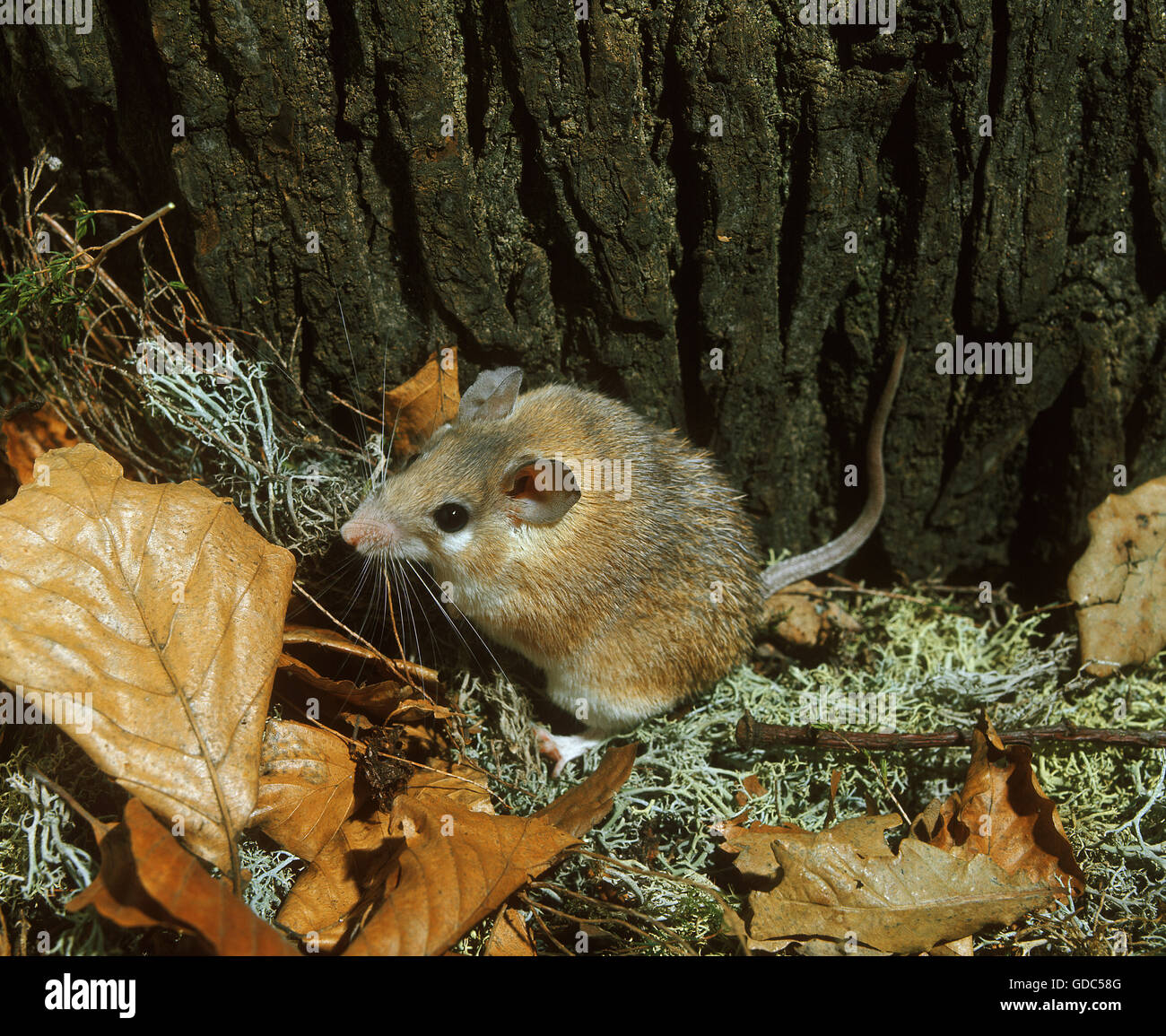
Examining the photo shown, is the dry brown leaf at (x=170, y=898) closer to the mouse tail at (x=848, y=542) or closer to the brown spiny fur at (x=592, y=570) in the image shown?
the brown spiny fur at (x=592, y=570)

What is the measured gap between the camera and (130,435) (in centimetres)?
348

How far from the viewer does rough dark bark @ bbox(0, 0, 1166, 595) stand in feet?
9.99

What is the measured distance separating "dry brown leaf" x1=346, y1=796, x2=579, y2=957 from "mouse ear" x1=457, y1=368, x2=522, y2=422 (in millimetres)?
1559

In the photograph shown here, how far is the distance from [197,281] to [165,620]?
140 cm

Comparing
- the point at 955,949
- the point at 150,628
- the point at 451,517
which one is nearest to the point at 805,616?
the point at 955,949

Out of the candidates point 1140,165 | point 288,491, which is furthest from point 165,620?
point 1140,165

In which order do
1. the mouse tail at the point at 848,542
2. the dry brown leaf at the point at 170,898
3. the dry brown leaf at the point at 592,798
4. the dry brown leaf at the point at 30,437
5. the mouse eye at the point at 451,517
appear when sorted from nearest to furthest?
the dry brown leaf at the point at 170,898 < the dry brown leaf at the point at 592,798 < the dry brown leaf at the point at 30,437 < the mouse eye at the point at 451,517 < the mouse tail at the point at 848,542

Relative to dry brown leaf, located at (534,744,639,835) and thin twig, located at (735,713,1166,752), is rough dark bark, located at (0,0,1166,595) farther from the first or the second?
dry brown leaf, located at (534,744,639,835)

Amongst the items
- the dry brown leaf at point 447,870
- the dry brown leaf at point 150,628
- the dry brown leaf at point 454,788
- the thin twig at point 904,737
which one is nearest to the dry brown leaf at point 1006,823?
the thin twig at point 904,737

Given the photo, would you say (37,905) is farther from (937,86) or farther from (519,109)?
(937,86)

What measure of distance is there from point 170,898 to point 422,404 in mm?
2110

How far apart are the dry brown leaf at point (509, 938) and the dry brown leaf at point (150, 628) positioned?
2.68 feet

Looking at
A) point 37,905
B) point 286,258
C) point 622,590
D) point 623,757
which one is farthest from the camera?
point 622,590

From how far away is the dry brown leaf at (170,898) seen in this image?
2.26 meters
